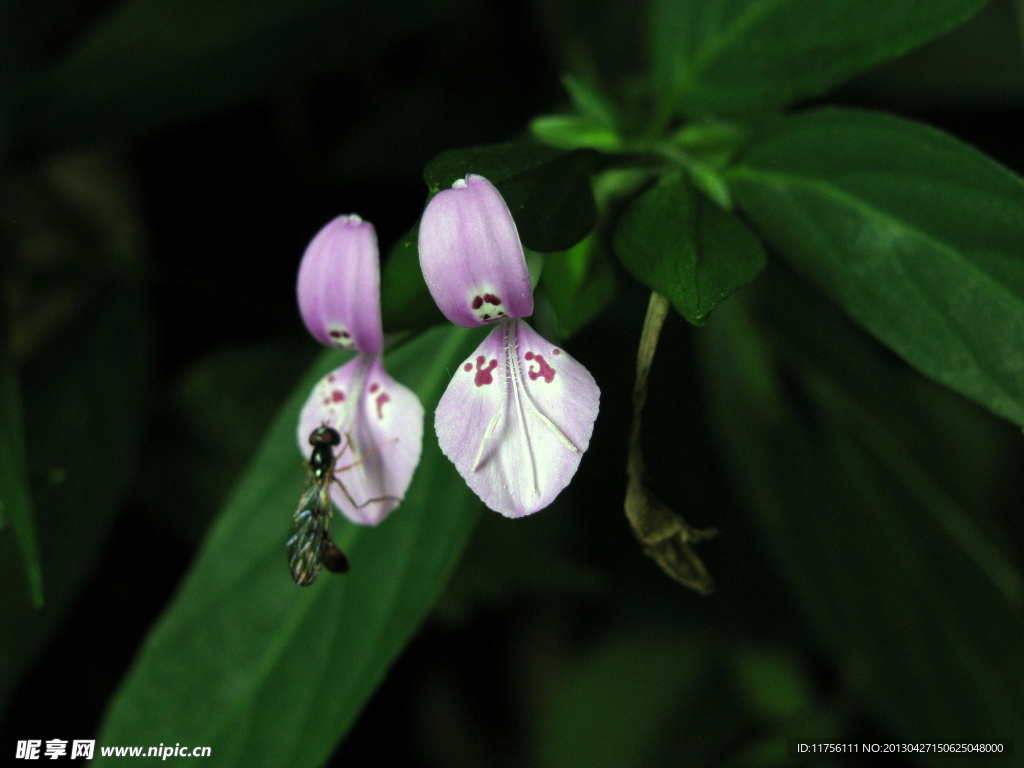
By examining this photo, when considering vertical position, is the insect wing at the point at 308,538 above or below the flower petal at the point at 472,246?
below

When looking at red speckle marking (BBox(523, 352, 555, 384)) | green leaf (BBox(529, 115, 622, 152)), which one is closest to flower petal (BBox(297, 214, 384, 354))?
red speckle marking (BBox(523, 352, 555, 384))

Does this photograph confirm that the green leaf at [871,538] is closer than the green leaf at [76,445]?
No

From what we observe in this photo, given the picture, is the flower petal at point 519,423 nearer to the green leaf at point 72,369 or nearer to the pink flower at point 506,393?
the pink flower at point 506,393

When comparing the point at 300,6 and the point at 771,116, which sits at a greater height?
the point at 300,6

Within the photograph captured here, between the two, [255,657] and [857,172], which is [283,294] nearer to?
[255,657]

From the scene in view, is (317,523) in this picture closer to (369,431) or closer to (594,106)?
(369,431)

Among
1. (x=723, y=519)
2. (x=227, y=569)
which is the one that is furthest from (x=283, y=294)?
(x=723, y=519)

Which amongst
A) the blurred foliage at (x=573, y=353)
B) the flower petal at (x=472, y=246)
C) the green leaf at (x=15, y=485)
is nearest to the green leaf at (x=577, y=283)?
the blurred foliage at (x=573, y=353)
